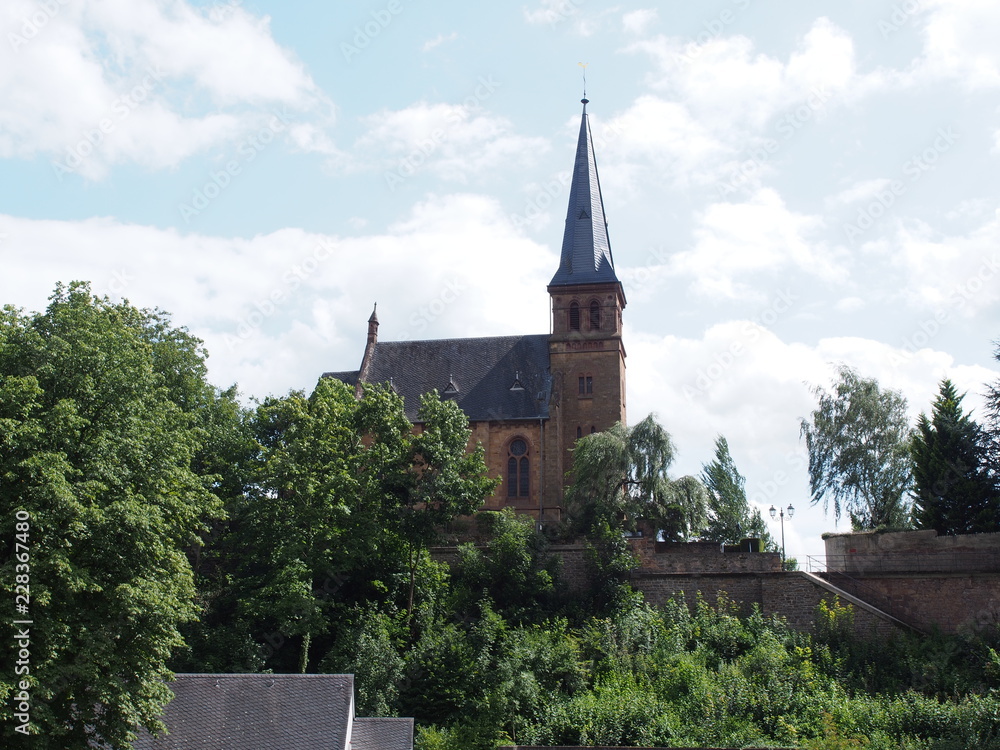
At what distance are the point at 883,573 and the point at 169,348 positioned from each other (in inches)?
991

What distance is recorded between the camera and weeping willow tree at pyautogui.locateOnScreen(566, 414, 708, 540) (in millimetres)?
37031

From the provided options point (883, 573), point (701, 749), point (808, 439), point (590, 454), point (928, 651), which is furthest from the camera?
point (808, 439)

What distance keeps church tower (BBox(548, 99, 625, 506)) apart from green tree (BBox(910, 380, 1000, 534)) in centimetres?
1574

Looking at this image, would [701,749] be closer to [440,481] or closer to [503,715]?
[503,715]

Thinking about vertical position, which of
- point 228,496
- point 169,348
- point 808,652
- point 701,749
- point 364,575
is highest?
point 169,348

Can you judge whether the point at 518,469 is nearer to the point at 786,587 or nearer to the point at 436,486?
the point at 436,486

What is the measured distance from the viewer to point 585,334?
4897 cm

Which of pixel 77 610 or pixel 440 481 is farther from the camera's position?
pixel 440 481

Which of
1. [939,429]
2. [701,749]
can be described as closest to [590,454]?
[939,429]

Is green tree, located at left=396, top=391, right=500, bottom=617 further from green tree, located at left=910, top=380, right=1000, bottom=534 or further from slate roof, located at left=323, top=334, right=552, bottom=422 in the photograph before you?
green tree, located at left=910, top=380, right=1000, bottom=534

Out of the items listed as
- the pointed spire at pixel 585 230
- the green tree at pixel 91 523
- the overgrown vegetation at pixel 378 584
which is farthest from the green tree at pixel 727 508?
the green tree at pixel 91 523

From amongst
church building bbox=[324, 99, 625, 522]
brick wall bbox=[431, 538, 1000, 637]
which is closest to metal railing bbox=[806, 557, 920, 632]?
brick wall bbox=[431, 538, 1000, 637]

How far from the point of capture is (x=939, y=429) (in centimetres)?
3484

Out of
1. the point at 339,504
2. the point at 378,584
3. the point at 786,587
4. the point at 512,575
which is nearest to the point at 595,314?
the point at 512,575
